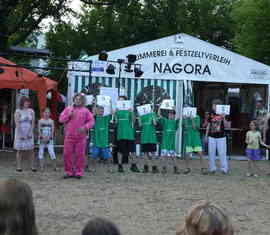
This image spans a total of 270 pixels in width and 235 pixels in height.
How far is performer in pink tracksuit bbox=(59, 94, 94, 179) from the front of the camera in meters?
10.2

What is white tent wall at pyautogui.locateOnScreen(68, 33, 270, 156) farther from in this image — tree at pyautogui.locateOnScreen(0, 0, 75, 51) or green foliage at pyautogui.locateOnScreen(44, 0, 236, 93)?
green foliage at pyautogui.locateOnScreen(44, 0, 236, 93)

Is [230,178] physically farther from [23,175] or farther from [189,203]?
[23,175]

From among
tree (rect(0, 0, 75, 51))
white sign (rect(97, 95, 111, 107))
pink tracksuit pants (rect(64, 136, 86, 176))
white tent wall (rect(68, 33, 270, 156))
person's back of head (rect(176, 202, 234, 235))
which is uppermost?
tree (rect(0, 0, 75, 51))

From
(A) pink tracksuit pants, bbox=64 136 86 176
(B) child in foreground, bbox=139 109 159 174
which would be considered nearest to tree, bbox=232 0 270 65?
(B) child in foreground, bbox=139 109 159 174

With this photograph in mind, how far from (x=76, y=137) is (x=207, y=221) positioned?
8028 mm

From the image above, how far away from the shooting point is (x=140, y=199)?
8133 mm

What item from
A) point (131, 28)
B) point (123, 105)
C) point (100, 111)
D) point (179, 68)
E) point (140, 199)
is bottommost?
point (140, 199)

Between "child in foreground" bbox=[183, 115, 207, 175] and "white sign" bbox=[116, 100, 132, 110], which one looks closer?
"white sign" bbox=[116, 100, 132, 110]

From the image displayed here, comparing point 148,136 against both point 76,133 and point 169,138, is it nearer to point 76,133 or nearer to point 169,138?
point 169,138

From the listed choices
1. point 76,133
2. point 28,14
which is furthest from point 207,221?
point 28,14

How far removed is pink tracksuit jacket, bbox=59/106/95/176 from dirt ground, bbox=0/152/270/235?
34cm

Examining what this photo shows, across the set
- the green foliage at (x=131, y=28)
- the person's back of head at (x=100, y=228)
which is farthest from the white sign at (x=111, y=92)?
the green foliage at (x=131, y=28)

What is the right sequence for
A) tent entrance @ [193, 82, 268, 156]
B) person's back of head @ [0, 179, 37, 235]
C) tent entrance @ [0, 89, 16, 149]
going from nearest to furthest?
1. person's back of head @ [0, 179, 37, 235]
2. tent entrance @ [0, 89, 16, 149]
3. tent entrance @ [193, 82, 268, 156]

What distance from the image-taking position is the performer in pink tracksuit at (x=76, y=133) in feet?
33.6
